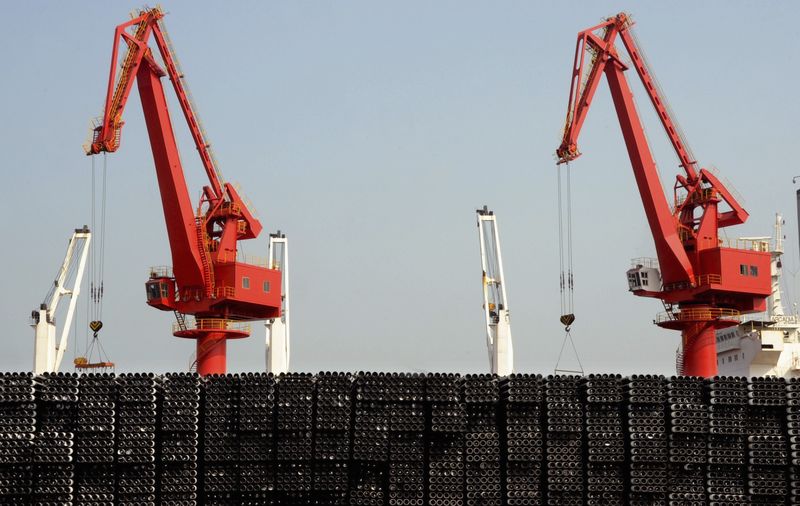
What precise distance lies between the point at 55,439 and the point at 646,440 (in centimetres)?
1246

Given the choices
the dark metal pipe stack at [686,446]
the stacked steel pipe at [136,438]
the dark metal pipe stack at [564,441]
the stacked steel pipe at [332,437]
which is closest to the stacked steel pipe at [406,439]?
the stacked steel pipe at [332,437]

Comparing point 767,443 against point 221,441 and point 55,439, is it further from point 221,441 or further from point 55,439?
point 55,439

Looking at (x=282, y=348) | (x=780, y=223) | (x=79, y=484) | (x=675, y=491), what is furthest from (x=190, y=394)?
(x=780, y=223)

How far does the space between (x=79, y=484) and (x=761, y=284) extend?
3878cm

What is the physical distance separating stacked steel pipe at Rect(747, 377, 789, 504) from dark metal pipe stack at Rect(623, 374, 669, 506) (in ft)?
6.23

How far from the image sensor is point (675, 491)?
25344mm

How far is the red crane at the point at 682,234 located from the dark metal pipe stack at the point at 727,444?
27.8m

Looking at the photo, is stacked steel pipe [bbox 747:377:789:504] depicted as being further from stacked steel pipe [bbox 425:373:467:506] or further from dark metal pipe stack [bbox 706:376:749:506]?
stacked steel pipe [bbox 425:373:467:506]

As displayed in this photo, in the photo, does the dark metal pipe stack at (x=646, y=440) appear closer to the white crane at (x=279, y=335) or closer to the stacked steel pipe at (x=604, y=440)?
the stacked steel pipe at (x=604, y=440)

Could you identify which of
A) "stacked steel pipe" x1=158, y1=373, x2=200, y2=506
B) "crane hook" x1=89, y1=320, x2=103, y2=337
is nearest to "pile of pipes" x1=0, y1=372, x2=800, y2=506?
"stacked steel pipe" x1=158, y1=373, x2=200, y2=506

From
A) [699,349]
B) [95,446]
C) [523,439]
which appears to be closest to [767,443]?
[523,439]

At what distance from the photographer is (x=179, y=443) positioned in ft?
81.3

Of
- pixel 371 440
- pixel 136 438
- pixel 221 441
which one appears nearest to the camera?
pixel 136 438

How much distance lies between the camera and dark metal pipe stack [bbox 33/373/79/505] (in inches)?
953
